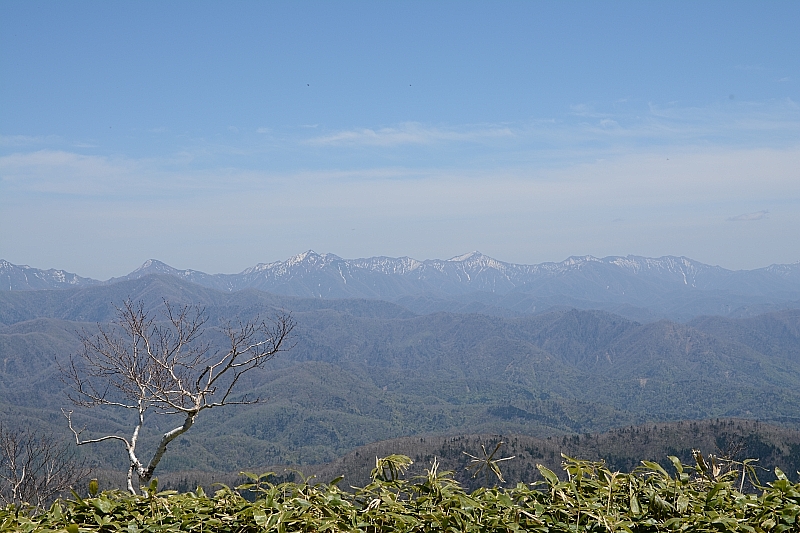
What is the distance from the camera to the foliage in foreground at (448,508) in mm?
2814

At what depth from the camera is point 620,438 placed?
6053 inches

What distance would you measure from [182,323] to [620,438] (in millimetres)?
153410

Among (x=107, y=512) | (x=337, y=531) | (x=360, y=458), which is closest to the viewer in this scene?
(x=337, y=531)

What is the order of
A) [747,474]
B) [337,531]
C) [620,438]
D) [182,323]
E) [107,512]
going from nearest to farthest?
[337,531] < [107,512] < [747,474] < [182,323] < [620,438]

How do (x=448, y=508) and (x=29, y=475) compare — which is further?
(x=29, y=475)

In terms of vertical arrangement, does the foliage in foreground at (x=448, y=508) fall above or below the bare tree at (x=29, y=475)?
above

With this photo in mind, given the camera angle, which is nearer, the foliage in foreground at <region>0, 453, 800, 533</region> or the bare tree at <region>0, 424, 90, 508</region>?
the foliage in foreground at <region>0, 453, 800, 533</region>

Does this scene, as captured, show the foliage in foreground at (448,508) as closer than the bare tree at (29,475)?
Yes

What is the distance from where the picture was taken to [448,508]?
2951 millimetres

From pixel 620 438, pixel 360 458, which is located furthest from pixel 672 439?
pixel 360 458

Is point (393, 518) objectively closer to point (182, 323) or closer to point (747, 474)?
point (747, 474)

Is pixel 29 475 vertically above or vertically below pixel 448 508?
below

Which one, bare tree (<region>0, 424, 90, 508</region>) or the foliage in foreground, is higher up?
the foliage in foreground

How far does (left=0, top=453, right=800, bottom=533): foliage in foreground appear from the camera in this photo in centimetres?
281
